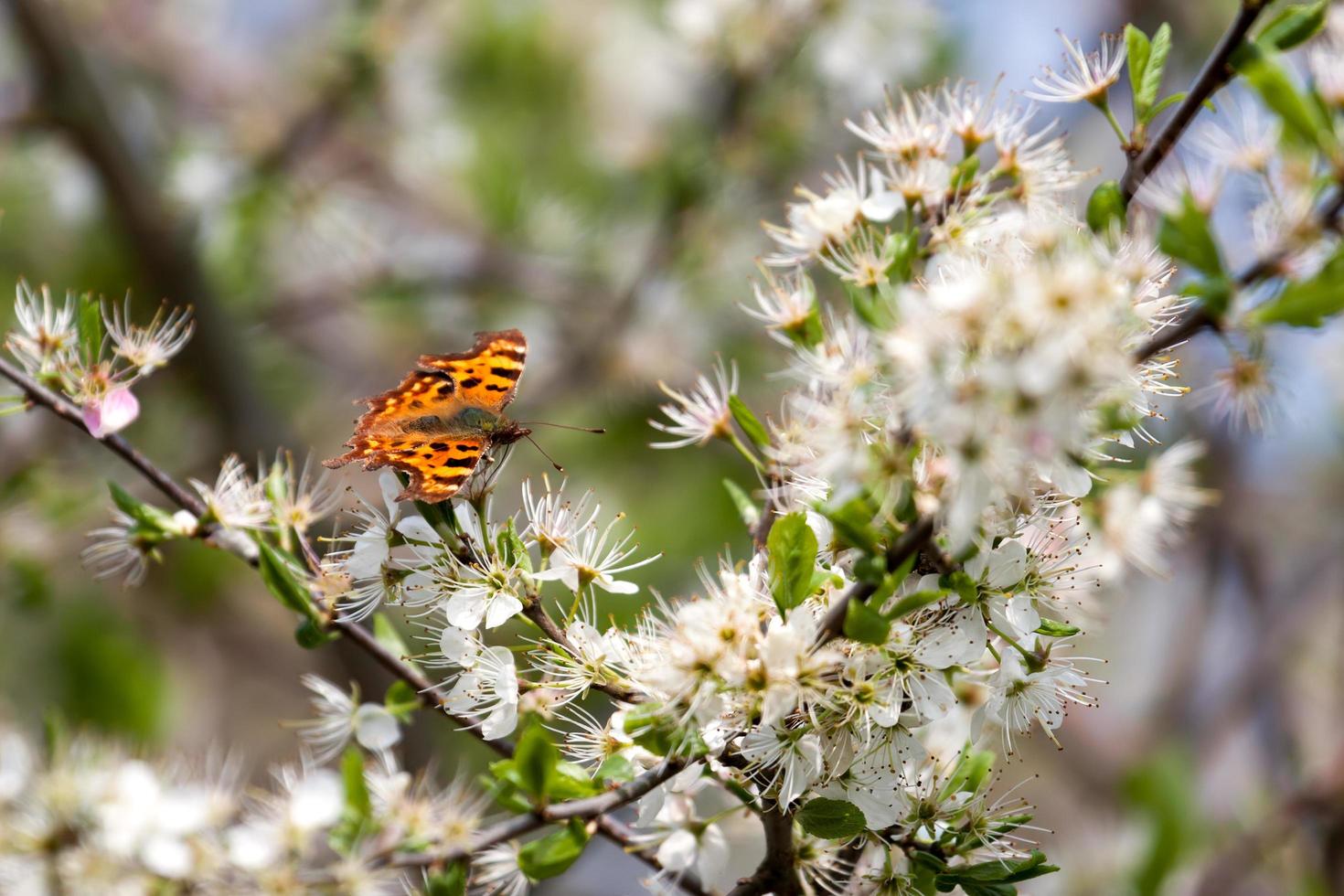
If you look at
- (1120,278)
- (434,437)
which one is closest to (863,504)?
(1120,278)

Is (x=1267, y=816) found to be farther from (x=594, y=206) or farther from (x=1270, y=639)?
(x=594, y=206)

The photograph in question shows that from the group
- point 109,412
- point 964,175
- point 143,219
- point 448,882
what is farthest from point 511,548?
point 143,219

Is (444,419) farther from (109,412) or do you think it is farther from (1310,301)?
(1310,301)

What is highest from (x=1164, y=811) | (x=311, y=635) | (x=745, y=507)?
(x=1164, y=811)

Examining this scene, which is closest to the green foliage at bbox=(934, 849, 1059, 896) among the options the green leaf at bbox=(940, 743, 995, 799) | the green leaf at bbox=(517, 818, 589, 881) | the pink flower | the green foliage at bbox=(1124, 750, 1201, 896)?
the green leaf at bbox=(940, 743, 995, 799)

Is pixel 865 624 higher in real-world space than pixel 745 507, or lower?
lower
